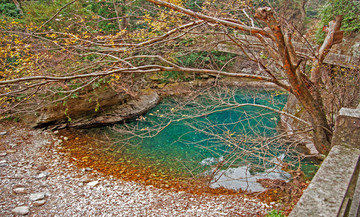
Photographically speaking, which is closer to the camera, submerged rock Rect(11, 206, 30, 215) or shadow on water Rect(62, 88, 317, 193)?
submerged rock Rect(11, 206, 30, 215)

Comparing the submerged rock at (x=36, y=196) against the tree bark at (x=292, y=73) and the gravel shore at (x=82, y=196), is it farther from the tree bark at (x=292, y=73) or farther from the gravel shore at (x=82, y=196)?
the tree bark at (x=292, y=73)

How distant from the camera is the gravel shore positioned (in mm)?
4414

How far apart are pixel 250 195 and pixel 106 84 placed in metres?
6.60

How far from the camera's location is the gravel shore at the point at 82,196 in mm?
4414

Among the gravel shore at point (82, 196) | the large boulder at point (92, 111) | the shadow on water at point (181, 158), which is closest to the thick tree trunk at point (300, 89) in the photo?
the shadow on water at point (181, 158)

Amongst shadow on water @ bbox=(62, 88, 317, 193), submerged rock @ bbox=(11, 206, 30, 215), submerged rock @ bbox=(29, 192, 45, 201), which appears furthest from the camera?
shadow on water @ bbox=(62, 88, 317, 193)

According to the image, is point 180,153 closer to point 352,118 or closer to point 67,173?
point 67,173

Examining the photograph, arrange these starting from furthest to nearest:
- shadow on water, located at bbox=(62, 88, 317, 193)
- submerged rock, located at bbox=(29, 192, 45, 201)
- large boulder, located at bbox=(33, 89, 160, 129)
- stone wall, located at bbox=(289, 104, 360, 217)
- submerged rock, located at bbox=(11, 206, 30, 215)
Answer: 1. large boulder, located at bbox=(33, 89, 160, 129)
2. shadow on water, located at bbox=(62, 88, 317, 193)
3. submerged rock, located at bbox=(29, 192, 45, 201)
4. submerged rock, located at bbox=(11, 206, 30, 215)
5. stone wall, located at bbox=(289, 104, 360, 217)

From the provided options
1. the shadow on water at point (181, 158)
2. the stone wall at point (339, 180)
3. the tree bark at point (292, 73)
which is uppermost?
the tree bark at point (292, 73)

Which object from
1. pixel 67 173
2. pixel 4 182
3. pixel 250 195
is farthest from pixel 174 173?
pixel 4 182

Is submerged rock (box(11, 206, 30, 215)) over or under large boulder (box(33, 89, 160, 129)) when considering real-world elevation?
under

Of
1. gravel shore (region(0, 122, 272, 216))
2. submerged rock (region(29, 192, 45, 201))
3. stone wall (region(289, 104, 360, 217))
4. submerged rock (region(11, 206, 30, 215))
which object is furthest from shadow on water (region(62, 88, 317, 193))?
stone wall (region(289, 104, 360, 217))

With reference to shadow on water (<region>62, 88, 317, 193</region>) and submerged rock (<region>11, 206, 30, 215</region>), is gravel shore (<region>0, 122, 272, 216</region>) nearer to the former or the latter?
submerged rock (<region>11, 206, 30, 215</region>)

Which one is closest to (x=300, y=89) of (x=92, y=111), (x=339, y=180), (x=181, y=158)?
(x=339, y=180)
